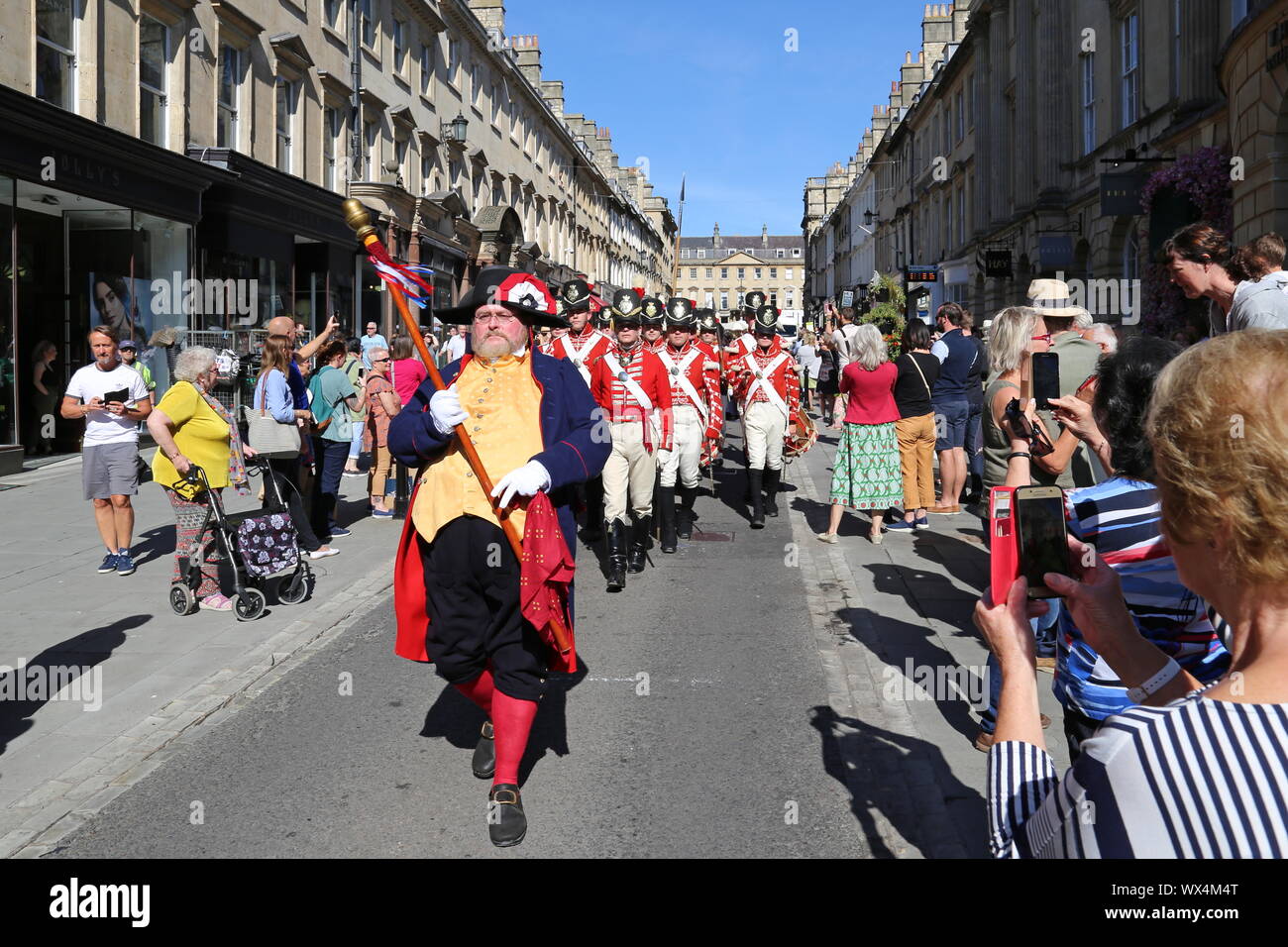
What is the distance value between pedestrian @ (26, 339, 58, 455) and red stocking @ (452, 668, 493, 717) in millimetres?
13048

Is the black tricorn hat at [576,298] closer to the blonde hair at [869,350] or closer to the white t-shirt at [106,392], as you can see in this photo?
the blonde hair at [869,350]

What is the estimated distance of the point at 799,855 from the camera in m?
3.74

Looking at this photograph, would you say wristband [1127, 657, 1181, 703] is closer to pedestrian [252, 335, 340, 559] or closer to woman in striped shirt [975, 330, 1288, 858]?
woman in striped shirt [975, 330, 1288, 858]

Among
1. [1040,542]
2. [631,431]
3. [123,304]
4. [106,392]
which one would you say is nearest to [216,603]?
[106,392]

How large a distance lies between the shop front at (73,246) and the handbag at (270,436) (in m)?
6.78

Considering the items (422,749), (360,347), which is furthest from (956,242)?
(422,749)

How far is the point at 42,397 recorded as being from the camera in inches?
601

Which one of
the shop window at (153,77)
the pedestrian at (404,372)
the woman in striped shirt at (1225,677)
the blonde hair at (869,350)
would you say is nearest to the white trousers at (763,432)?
the blonde hair at (869,350)

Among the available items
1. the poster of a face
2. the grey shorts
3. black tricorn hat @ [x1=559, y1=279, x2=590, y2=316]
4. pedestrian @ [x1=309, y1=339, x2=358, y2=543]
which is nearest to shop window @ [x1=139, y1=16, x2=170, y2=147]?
the poster of a face

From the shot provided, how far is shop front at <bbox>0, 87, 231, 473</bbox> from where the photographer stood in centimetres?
1420

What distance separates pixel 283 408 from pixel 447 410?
527cm

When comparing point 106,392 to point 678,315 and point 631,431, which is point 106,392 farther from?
point 678,315

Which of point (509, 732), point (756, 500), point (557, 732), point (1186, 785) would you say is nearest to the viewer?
point (1186, 785)

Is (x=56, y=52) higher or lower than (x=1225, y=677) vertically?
higher
